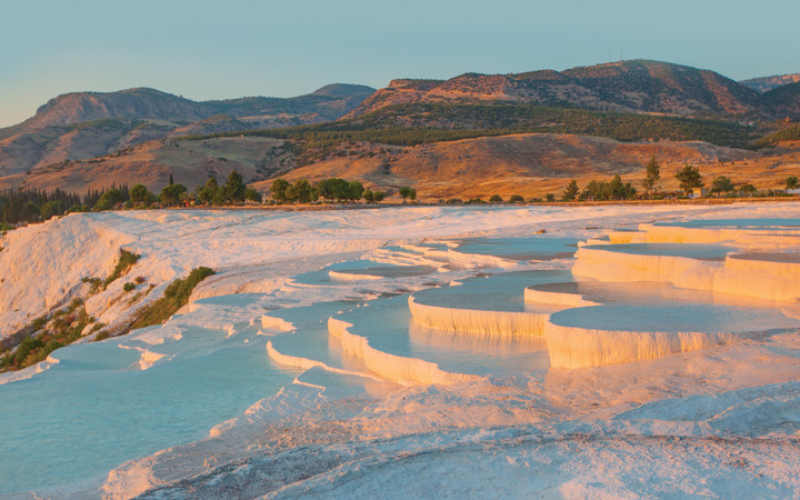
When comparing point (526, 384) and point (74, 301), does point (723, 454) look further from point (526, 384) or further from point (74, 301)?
point (74, 301)

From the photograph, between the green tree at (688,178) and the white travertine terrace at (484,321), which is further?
the green tree at (688,178)

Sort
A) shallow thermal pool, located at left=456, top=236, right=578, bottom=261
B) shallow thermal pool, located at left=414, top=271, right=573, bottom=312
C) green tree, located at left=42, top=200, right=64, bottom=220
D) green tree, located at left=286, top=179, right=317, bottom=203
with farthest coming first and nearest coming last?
green tree, located at left=42, top=200, right=64, bottom=220
green tree, located at left=286, top=179, right=317, bottom=203
shallow thermal pool, located at left=456, top=236, right=578, bottom=261
shallow thermal pool, located at left=414, top=271, right=573, bottom=312

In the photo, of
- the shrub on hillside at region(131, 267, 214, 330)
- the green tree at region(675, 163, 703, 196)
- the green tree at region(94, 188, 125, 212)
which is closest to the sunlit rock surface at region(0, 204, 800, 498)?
the shrub on hillside at region(131, 267, 214, 330)

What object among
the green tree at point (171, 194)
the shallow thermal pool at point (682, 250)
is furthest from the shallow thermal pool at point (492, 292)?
the green tree at point (171, 194)

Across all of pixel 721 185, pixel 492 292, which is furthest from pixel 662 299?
pixel 721 185

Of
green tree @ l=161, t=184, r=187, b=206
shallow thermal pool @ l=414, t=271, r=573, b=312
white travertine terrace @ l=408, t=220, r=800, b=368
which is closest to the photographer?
white travertine terrace @ l=408, t=220, r=800, b=368

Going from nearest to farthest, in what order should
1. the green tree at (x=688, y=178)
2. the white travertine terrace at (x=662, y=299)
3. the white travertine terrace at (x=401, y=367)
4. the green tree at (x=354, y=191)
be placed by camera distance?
the white travertine terrace at (x=662, y=299) → the white travertine terrace at (x=401, y=367) → the green tree at (x=688, y=178) → the green tree at (x=354, y=191)

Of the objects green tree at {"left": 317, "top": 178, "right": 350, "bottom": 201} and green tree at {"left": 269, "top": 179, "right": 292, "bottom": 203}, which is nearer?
green tree at {"left": 269, "top": 179, "right": 292, "bottom": 203}

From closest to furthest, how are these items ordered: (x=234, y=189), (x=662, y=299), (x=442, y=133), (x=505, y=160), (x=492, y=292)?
1. (x=662, y=299)
2. (x=492, y=292)
3. (x=234, y=189)
4. (x=505, y=160)
5. (x=442, y=133)

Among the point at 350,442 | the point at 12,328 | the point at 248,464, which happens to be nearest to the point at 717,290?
the point at 350,442

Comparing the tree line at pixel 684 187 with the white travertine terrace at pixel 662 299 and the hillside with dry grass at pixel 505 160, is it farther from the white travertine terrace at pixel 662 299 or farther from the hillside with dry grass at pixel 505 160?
the white travertine terrace at pixel 662 299

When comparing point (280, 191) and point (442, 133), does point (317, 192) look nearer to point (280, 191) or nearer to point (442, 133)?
point (280, 191)

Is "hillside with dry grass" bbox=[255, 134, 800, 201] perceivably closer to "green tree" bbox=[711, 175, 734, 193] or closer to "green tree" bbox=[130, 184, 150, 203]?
"green tree" bbox=[130, 184, 150, 203]

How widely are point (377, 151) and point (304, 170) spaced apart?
10883 mm
